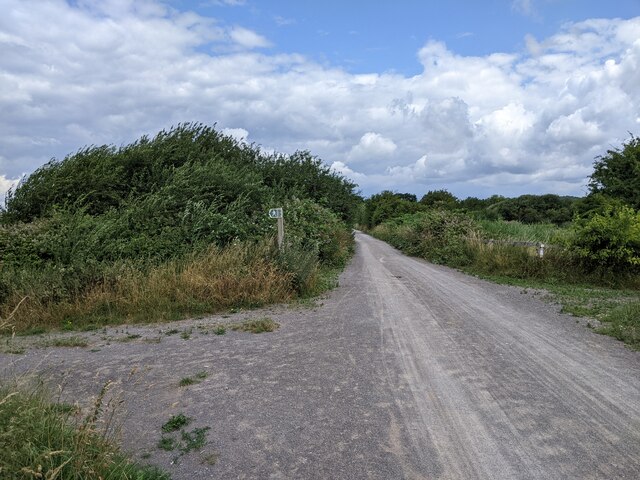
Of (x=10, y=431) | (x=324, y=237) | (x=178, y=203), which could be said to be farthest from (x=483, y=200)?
(x=10, y=431)

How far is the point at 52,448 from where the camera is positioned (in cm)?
301

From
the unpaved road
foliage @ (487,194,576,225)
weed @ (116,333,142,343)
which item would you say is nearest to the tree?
the unpaved road

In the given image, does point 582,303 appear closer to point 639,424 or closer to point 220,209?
point 639,424

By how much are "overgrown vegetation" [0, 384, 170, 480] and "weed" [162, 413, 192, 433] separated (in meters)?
0.73

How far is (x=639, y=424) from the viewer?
163 inches

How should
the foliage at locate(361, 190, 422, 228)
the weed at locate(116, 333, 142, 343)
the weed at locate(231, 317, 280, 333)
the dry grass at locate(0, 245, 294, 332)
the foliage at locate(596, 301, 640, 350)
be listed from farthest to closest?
1. the foliage at locate(361, 190, 422, 228)
2. the dry grass at locate(0, 245, 294, 332)
3. the weed at locate(231, 317, 280, 333)
4. the weed at locate(116, 333, 142, 343)
5. the foliage at locate(596, 301, 640, 350)

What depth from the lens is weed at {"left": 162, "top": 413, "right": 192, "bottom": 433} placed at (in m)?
4.19

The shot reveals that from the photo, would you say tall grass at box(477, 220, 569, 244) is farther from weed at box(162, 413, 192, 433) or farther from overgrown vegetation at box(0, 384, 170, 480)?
overgrown vegetation at box(0, 384, 170, 480)

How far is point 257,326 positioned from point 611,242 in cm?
1049

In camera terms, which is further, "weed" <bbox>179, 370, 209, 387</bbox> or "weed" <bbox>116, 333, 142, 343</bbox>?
"weed" <bbox>116, 333, 142, 343</bbox>

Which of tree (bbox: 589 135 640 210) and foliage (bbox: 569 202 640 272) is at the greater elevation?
tree (bbox: 589 135 640 210)

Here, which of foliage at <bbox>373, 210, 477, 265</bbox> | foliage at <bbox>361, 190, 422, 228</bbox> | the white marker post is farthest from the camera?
foliage at <bbox>361, 190, 422, 228</bbox>

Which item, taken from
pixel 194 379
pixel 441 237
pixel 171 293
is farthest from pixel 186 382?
pixel 441 237

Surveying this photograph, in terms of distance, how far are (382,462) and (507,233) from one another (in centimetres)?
1951
